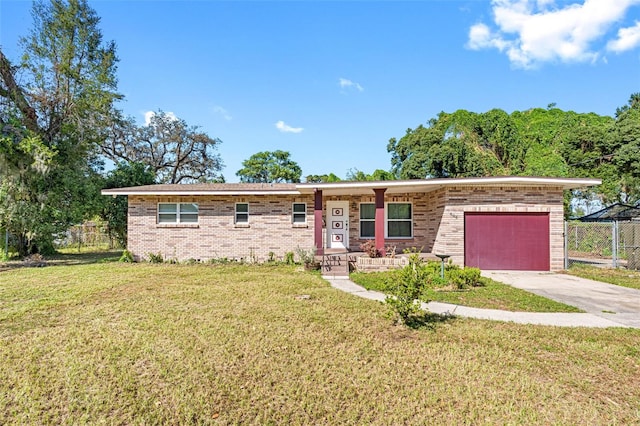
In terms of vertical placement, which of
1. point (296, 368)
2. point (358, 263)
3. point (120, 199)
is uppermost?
point (120, 199)

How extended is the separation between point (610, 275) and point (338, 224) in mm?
9329

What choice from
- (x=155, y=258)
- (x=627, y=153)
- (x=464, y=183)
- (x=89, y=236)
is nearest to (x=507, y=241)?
(x=464, y=183)

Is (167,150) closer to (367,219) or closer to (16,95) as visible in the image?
(16,95)

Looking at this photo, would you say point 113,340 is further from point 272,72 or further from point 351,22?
point 272,72

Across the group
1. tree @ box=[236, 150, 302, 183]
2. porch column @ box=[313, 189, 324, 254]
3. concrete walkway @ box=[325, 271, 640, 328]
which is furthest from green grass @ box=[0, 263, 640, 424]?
tree @ box=[236, 150, 302, 183]

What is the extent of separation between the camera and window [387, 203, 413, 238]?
1369cm

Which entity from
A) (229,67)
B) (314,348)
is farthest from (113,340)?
(229,67)

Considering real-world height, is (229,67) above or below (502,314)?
above

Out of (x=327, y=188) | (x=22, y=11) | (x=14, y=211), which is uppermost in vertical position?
(x=22, y=11)

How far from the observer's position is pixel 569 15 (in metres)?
12.9

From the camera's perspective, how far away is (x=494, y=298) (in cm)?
724

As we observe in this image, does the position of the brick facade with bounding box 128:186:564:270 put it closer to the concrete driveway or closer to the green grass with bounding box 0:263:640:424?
the concrete driveway

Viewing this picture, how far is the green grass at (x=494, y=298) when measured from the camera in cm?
637

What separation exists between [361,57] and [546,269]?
1156 cm
